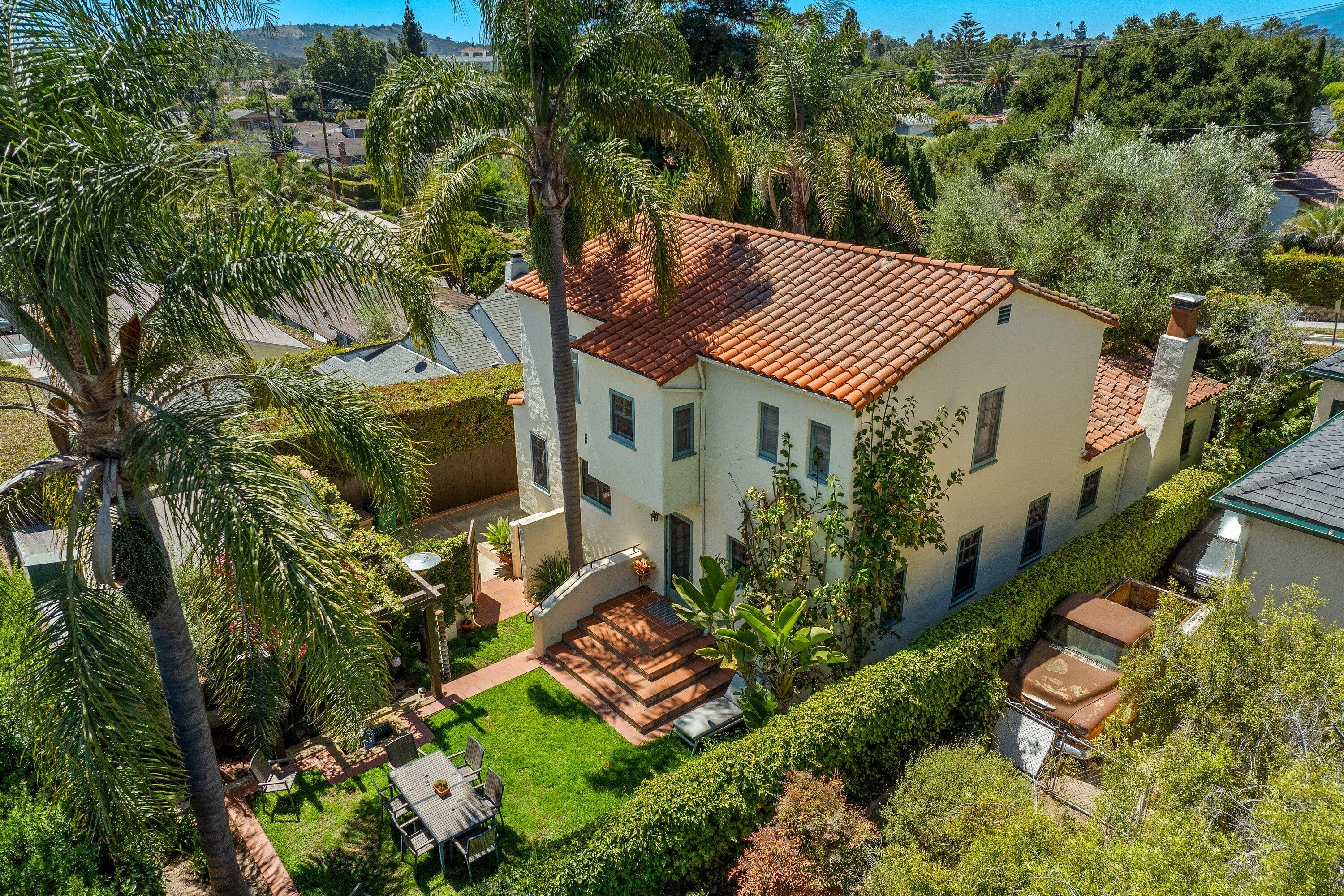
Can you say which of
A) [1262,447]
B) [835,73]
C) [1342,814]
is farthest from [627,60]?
[1262,447]

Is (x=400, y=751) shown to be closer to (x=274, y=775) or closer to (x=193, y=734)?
(x=274, y=775)

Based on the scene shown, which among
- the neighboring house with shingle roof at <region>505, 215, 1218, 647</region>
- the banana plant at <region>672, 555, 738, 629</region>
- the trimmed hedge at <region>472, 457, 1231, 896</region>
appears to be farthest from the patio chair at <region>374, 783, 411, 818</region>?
the neighboring house with shingle roof at <region>505, 215, 1218, 647</region>

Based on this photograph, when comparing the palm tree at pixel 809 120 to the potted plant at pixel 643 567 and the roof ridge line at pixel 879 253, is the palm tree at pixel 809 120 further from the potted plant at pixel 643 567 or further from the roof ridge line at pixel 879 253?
the potted plant at pixel 643 567

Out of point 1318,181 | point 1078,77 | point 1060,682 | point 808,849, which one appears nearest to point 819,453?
point 1060,682

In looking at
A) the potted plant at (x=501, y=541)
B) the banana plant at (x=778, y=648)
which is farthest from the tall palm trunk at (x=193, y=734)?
the potted plant at (x=501, y=541)

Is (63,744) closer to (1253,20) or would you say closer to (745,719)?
(745,719)

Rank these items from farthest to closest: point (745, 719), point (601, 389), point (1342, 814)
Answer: point (601, 389)
point (745, 719)
point (1342, 814)
